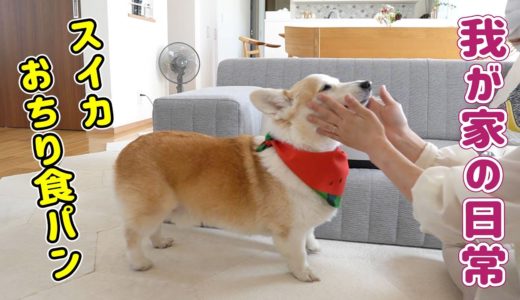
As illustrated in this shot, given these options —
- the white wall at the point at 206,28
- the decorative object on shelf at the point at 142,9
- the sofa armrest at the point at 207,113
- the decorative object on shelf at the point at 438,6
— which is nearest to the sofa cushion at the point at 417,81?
the sofa armrest at the point at 207,113

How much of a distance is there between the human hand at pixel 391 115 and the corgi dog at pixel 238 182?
153mm

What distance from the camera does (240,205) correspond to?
4.38ft

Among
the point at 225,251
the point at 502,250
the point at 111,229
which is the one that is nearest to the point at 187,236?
the point at 225,251

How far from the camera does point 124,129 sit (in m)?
3.94

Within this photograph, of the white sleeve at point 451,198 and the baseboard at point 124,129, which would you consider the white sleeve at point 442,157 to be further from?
the baseboard at point 124,129

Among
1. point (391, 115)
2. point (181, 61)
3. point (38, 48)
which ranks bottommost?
point (391, 115)

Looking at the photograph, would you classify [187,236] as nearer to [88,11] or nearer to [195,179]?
[195,179]

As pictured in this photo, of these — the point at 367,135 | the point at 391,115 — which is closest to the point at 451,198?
the point at 367,135

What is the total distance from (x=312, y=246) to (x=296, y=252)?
0.67ft

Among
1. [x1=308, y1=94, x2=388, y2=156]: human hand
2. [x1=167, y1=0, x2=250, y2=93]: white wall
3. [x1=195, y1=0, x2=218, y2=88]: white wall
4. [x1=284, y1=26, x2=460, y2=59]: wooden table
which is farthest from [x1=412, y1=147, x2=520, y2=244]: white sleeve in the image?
[x1=195, y1=0, x2=218, y2=88]: white wall

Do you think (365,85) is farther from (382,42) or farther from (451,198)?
(382,42)

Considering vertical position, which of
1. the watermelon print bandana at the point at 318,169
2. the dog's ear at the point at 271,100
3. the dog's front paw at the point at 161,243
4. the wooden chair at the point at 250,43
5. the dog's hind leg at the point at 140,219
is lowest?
the dog's front paw at the point at 161,243

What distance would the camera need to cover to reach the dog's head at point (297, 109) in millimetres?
1227

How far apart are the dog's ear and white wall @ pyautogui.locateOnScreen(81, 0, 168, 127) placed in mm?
2755
